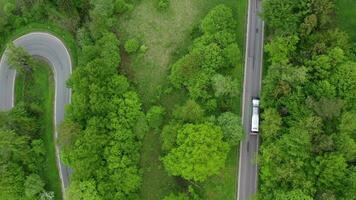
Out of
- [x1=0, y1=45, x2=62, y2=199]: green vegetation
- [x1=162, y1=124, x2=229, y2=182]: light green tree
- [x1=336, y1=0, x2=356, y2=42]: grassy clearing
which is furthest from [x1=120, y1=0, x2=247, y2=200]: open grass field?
[x1=0, y1=45, x2=62, y2=199]: green vegetation

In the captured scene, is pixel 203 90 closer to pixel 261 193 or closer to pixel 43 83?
pixel 261 193

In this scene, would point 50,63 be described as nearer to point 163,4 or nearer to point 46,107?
point 46,107

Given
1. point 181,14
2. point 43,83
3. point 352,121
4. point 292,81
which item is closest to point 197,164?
point 292,81

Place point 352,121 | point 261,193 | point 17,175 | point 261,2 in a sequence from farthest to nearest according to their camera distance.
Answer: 1. point 261,2
2. point 17,175
3. point 261,193
4. point 352,121

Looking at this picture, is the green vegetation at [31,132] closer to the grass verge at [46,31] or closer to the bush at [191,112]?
the grass verge at [46,31]

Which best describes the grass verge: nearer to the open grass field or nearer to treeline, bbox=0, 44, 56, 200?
treeline, bbox=0, 44, 56, 200

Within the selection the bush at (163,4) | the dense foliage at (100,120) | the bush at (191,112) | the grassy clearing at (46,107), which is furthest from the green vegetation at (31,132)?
the bush at (191,112)

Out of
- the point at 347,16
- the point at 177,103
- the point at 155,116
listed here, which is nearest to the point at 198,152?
the point at 155,116
